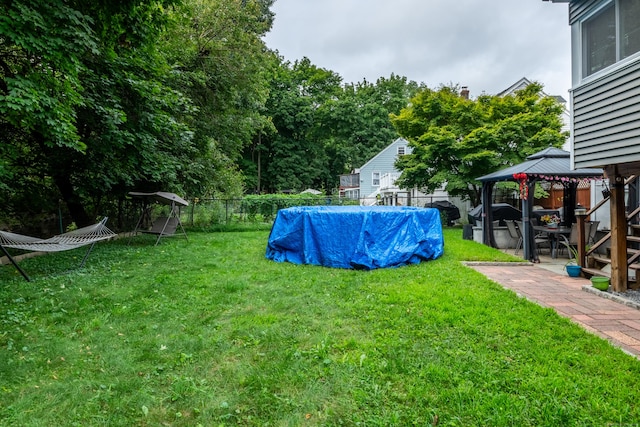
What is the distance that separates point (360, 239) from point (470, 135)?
320 inches

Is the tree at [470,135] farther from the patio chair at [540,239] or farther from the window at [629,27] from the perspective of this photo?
the window at [629,27]

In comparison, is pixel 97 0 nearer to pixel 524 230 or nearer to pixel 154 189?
pixel 154 189

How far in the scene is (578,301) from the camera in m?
4.08

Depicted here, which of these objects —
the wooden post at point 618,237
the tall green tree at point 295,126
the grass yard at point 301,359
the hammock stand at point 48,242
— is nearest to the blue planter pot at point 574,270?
the wooden post at point 618,237

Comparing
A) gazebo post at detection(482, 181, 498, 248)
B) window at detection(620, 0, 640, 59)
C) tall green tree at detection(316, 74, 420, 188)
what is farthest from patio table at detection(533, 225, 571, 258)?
tall green tree at detection(316, 74, 420, 188)

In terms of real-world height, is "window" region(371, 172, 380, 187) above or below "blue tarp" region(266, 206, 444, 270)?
above

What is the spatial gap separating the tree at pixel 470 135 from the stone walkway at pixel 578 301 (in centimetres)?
690

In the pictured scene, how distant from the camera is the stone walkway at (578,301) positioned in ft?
10.2

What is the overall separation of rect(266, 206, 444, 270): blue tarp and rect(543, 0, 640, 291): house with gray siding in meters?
2.67

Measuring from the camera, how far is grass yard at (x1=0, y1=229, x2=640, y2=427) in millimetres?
2004

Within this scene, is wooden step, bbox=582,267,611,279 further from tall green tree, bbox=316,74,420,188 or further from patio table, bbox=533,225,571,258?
tall green tree, bbox=316,74,420,188

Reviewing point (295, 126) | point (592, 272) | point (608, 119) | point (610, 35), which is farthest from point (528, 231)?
point (295, 126)

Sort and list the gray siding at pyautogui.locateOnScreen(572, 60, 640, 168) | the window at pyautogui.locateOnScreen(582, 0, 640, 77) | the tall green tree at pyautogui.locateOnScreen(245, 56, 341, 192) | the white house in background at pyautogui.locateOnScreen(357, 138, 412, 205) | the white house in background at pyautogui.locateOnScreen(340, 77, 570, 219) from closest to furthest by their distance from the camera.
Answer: the gray siding at pyautogui.locateOnScreen(572, 60, 640, 168)
the window at pyautogui.locateOnScreen(582, 0, 640, 77)
the white house in background at pyautogui.locateOnScreen(340, 77, 570, 219)
the white house in background at pyautogui.locateOnScreen(357, 138, 412, 205)
the tall green tree at pyautogui.locateOnScreen(245, 56, 341, 192)

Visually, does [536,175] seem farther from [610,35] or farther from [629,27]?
[629,27]
